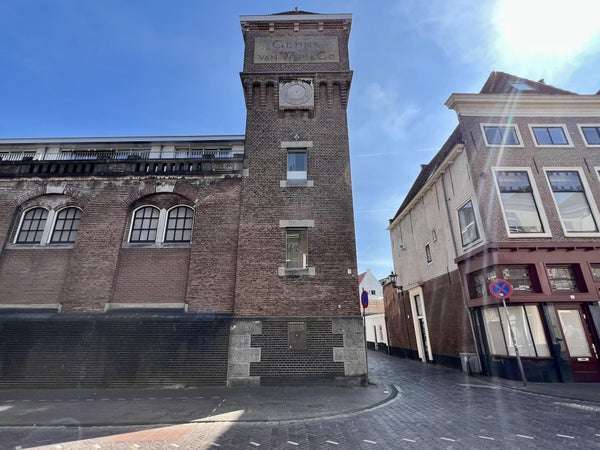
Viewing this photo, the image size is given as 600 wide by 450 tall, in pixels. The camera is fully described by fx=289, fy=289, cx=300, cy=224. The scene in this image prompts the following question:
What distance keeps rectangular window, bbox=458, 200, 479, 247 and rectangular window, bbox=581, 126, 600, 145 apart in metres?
6.81

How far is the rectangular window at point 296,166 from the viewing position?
13453mm

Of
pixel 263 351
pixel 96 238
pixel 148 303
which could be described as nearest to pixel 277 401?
pixel 263 351

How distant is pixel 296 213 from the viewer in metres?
12.7

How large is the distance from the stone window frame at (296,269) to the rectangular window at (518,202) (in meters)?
8.69

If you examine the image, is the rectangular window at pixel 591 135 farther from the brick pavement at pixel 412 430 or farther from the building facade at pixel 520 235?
the brick pavement at pixel 412 430

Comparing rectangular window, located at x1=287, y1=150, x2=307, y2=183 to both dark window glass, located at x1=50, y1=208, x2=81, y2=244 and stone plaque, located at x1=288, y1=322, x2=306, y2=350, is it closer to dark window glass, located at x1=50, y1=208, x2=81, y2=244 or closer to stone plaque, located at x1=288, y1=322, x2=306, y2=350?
stone plaque, located at x1=288, y1=322, x2=306, y2=350

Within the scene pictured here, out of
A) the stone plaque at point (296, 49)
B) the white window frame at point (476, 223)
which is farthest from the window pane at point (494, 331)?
the stone plaque at point (296, 49)

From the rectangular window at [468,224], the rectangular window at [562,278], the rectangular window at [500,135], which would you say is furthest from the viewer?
the rectangular window at [500,135]

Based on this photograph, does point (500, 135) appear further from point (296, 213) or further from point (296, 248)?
point (296, 248)

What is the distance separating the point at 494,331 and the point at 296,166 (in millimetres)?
11318

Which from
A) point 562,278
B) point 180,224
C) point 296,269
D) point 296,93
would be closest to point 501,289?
point 562,278

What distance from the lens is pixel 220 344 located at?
1100cm

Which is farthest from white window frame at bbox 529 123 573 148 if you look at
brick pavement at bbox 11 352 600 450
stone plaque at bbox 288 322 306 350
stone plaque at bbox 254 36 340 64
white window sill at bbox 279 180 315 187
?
stone plaque at bbox 288 322 306 350

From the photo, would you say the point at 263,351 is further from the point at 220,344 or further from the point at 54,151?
the point at 54,151
